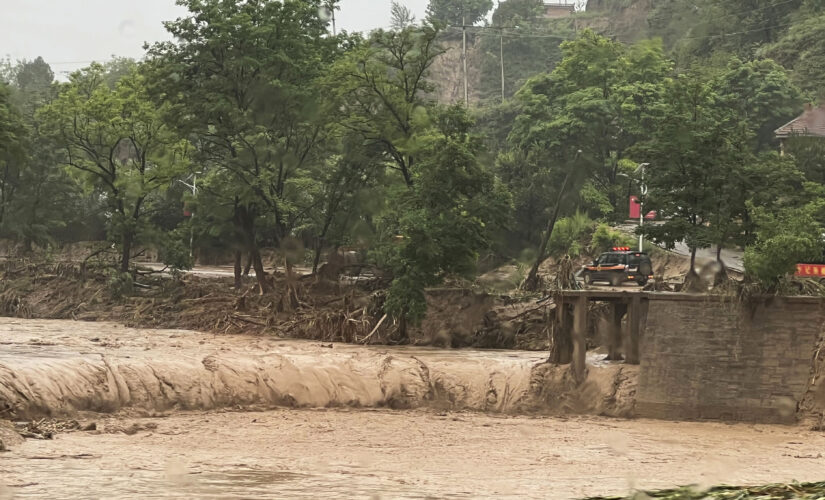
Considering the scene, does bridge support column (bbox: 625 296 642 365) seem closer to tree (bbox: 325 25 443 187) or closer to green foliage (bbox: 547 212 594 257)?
tree (bbox: 325 25 443 187)

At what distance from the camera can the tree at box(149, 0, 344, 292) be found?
5212 centimetres

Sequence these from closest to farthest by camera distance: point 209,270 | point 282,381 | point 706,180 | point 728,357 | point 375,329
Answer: point 728,357, point 282,381, point 706,180, point 375,329, point 209,270

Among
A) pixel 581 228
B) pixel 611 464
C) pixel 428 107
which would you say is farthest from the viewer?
pixel 581 228

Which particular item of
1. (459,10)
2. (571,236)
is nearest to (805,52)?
(571,236)

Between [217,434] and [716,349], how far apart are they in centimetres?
1253

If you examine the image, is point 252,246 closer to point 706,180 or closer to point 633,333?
point 706,180

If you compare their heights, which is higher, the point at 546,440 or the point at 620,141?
the point at 620,141

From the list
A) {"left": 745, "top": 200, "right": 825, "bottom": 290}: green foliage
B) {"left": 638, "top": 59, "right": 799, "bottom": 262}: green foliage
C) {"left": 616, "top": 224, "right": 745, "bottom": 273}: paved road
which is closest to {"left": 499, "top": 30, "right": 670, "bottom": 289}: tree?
{"left": 616, "top": 224, "right": 745, "bottom": 273}: paved road

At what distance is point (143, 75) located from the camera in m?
56.2

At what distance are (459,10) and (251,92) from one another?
402 ft

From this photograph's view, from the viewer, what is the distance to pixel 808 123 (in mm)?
72750

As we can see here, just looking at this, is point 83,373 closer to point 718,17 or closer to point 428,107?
point 428,107

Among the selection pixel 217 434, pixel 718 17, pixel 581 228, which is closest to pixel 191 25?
pixel 581 228

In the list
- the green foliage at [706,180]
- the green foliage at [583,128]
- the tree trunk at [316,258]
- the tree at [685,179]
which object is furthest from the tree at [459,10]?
the tree at [685,179]
